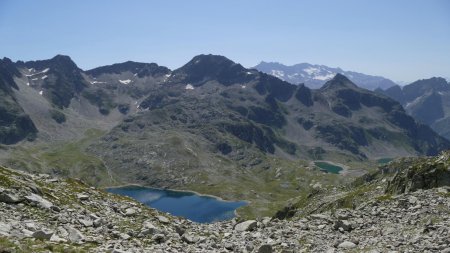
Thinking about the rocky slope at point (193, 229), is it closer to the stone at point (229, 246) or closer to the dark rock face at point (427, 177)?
the stone at point (229, 246)

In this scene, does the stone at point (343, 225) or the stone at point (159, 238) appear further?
the stone at point (343, 225)

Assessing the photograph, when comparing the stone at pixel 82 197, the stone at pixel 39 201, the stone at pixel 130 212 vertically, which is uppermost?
the stone at pixel 39 201

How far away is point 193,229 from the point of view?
37562mm

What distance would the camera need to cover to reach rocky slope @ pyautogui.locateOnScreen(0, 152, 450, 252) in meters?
23.6

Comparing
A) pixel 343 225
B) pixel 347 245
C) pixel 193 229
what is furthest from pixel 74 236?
pixel 343 225

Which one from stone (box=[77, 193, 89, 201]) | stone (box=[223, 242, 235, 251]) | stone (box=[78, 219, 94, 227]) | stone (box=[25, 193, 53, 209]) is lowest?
stone (box=[223, 242, 235, 251])

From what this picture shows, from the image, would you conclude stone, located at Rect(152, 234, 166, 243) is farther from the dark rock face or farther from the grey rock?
the dark rock face

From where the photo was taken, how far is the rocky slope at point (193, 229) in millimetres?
23609

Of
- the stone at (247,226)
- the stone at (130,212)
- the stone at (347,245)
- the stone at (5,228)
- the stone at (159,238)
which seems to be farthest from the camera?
the stone at (130,212)

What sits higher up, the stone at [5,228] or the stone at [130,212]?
the stone at [5,228]

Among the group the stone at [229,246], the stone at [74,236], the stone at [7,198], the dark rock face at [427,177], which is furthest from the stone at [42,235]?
the dark rock face at [427,177]

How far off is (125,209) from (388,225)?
74.2ft

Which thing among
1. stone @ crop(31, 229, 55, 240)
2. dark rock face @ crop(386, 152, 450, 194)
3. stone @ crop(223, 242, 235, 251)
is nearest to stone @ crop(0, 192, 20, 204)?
stone @ crop(31, 229, 55, 240)

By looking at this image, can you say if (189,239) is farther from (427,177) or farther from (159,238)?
(427,177)
